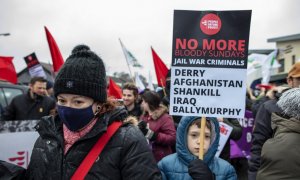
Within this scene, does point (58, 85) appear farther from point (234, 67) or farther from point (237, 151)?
point (237, 151)

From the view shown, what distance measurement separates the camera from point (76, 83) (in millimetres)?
2145

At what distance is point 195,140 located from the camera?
3.11 m

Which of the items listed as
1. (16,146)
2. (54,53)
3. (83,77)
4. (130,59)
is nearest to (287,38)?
(130,59)

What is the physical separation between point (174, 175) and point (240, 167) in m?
5.94

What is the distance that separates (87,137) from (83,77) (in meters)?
0.34

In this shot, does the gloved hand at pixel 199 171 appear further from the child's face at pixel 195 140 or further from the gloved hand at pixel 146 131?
the gloved hand at pixel 146 131

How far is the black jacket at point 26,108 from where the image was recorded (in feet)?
19.6

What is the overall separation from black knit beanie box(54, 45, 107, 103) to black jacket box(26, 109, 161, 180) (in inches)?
6.6

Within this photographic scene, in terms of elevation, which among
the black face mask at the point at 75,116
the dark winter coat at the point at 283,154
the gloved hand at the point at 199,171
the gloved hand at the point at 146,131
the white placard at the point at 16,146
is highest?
the black face mask at the point at 75,116

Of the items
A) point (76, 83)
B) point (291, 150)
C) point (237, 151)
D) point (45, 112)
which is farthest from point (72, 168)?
point (237, 151)

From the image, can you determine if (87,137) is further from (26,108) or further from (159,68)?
(159,68)

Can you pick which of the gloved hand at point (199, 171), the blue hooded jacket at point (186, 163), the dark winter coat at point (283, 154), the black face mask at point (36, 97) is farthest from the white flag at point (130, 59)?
the dark winter coat at point (283, 154)

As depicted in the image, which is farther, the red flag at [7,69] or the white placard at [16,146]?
the red flag at [7,69]

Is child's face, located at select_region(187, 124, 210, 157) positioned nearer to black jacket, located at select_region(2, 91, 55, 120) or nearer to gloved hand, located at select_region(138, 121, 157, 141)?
gloved hand, located at select_region(138, 121, 157, 141)
